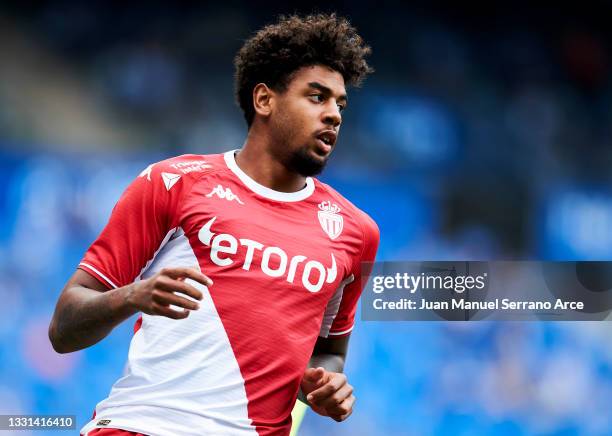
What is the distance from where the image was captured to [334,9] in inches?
263

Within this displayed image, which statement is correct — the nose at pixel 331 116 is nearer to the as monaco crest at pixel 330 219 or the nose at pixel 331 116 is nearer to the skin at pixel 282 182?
the skin at pixel 282 182

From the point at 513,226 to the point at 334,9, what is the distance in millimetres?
2225

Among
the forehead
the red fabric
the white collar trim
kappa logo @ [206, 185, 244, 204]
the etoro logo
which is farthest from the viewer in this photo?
the forehead

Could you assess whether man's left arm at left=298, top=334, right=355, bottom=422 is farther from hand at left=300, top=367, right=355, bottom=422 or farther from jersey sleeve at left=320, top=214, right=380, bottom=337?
jersey sleeve at left=320, top=214, right=380, bottom=337

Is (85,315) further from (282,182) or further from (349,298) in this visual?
(349,298)

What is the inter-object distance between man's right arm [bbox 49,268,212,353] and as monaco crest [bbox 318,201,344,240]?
79cm

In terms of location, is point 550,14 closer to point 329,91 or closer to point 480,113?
point 480,113


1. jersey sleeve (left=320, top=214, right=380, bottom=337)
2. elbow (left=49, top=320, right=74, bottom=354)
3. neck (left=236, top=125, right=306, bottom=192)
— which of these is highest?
neck (left=236, top=125, right=306, bottom=192)

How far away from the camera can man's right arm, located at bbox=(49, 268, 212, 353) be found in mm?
2053

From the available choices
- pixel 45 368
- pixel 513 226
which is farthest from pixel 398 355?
pixel 45 368

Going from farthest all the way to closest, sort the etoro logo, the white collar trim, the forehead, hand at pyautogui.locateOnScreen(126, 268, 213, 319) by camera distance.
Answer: the forehead → the white collar trim → the etoro logo → hand at pyautogui.locateOnScreen(126, 268, 213, 319)

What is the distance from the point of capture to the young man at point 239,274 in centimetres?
247

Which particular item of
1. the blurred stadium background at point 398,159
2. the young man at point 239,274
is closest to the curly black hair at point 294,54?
the young man at point 239,274

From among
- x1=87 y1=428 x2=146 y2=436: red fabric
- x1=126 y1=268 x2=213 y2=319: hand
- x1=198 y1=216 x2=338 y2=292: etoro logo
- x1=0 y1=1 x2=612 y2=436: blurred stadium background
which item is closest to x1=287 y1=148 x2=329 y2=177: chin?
x1=198 y1=216 x2=338 y2=292: etoro logo
